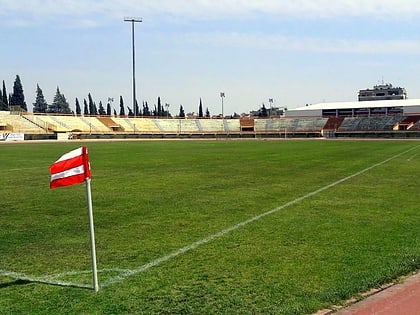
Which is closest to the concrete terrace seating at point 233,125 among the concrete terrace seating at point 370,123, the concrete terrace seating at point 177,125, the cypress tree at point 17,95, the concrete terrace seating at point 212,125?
the concrete terrace seating at point 212,125

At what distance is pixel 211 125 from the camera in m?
116

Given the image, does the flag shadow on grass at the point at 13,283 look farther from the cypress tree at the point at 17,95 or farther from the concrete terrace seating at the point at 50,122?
the cypress tree at the point at 17,95

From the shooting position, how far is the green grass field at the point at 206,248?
5539 mm

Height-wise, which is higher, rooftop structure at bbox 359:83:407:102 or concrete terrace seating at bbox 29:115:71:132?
rooftop structure at bbox 359:83:407:102

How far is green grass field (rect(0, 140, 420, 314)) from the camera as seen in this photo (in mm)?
5539

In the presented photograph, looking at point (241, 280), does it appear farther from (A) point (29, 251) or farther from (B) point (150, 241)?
(A) point (29, 251)

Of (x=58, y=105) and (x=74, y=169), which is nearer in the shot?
(x=74, y=169)

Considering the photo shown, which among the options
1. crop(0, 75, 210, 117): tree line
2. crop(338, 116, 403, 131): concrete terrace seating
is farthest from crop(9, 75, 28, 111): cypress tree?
crop(338, 116, 403, 131): concrete terrace seating

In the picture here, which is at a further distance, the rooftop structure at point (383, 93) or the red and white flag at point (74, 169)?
the rooftop structure at point (383, 93)

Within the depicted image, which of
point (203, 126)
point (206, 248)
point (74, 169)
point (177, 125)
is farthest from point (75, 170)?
point (203, 126)

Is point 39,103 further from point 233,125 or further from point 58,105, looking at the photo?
point 233,125

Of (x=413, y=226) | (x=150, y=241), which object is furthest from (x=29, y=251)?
(x=413, y=226)

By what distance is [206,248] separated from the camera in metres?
7.76

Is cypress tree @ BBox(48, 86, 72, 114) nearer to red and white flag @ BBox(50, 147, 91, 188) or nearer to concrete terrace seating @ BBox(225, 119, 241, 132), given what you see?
concrete terrace seating @ BBox(225, 119, 241, 132)
